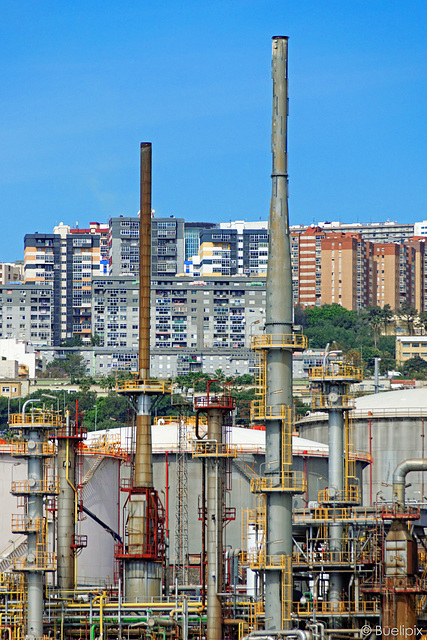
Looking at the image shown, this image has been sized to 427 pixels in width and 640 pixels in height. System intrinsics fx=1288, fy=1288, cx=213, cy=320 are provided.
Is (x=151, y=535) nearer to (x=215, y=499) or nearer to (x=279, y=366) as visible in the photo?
(x=215, y=499)

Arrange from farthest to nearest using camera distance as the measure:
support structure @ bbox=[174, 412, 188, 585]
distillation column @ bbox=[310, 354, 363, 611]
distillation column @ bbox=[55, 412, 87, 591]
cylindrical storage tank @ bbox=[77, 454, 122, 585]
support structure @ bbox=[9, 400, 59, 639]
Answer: support structure @ bbox=[174, 412, 188, 585], cylindrical storage tank @ bbox=[77, 454, 122, 585], distillation column @ bbox=[55, 412, 87, 591], support structure @ bbox=[9, 400, 59, 639], distillation column @ bbox=[310, 354, 363, 611]

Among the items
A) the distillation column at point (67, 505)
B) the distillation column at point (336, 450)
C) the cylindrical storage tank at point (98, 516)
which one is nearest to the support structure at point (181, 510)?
the cylindrical storage tank at point (98, 516)

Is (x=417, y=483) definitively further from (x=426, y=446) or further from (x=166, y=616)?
(x=166, y=616)

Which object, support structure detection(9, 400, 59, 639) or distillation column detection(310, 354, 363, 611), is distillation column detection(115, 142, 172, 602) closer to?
support structure detection(9, 400, 59, 639)

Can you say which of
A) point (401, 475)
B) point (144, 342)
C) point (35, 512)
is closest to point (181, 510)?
point (144, 342)

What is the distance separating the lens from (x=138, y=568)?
6600 centimetres

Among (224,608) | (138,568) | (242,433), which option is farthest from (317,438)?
(224,608)

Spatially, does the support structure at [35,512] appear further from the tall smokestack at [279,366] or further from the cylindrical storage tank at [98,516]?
the tall smokestack at [279,366]

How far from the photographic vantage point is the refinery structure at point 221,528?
53.0m

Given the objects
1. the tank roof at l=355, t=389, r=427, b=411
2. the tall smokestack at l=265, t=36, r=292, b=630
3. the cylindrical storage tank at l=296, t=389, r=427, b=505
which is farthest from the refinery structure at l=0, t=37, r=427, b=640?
the tank roof at l=355, t=389, r=427, b=411

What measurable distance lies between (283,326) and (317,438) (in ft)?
143

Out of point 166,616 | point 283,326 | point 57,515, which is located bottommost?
point 166,616

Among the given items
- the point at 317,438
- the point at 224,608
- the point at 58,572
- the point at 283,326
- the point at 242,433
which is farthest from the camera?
the point at 317,438

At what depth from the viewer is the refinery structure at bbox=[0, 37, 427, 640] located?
53.0 meters
